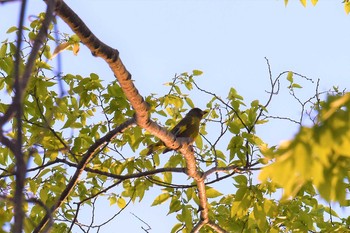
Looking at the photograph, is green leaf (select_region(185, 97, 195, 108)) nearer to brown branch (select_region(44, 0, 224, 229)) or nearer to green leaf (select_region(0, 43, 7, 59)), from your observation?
brown branch (select_region(44, 0, 224, 229))

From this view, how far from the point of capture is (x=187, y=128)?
474 centimetres

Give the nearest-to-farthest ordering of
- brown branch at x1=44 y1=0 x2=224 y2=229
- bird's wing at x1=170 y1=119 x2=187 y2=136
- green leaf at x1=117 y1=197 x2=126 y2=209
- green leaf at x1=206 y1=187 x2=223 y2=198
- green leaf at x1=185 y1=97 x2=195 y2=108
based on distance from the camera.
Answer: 1. brown branch at x1=44 y1=0 x2=224 y2=229
2. green leaf at x1=206 y1=187 x2=223 y2=198
3. green leaf at x1=185 y1=97 x2=195 y2=108
4. bird's wing at x1=170 y1=119 x2=187 y2=136
5. green leaf at x1=117 y1=197 x2=126 y2=209

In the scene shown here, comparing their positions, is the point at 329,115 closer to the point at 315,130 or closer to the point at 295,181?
the point at 315,130

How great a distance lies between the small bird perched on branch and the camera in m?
4.67

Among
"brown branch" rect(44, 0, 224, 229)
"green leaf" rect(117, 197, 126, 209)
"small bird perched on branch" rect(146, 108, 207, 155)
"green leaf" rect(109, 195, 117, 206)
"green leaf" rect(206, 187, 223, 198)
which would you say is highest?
"small bird perched on branch" rect(146, 108, 207, 155)

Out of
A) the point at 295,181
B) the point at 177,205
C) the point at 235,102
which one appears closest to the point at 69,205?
the point at 177,205

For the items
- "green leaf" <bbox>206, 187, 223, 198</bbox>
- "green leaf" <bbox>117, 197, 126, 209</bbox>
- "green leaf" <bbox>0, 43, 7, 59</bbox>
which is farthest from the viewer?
"green leaf" <bbox>117, 197, 126, 209</bbox>

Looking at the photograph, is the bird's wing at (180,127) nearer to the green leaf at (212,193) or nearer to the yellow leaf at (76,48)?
the green leaf at (212,193)

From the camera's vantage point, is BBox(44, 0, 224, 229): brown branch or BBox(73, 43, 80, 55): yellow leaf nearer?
BBox(44, 0, 224, 229): brown branch

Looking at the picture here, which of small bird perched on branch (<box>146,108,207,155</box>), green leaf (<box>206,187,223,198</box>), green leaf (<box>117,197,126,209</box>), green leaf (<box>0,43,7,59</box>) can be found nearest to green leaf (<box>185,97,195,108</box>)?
small bird perched on branch (<box>146,108,207,155</box>)

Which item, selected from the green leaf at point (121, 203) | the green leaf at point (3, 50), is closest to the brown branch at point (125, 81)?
the green leaf at point (121, 203)

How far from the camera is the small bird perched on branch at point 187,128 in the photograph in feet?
15.3

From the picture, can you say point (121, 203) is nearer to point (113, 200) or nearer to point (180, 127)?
point (113, 200)

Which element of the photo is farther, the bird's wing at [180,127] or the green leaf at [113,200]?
the green leaf at [113,200]
